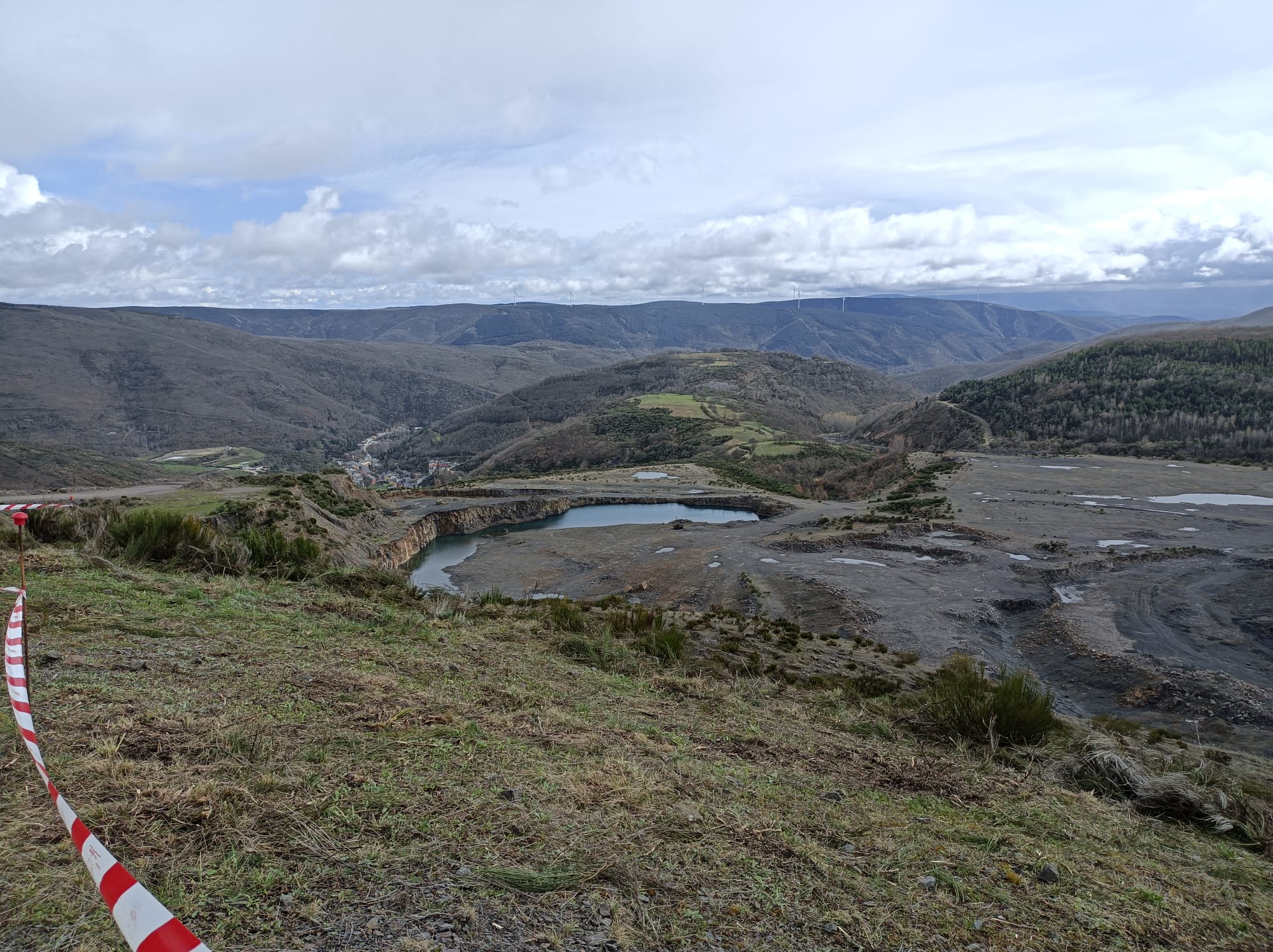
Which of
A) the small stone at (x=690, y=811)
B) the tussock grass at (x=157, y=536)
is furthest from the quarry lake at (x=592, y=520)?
the small stone at (x=690, y=811)

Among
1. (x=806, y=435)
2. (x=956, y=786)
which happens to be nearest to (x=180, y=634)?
(x=956, y=786)

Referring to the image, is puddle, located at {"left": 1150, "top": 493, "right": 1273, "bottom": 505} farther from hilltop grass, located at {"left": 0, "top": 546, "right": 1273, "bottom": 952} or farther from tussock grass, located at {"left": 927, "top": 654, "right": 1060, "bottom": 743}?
hilltop grass, located at {"left": 0, "top": 546, "right": 1273, "bottom": 952}

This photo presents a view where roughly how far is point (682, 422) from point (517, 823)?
10091cm

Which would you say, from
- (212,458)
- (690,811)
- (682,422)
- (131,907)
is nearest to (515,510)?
(690,811)

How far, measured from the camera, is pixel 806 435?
111312 mm

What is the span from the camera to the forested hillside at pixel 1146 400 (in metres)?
69.1

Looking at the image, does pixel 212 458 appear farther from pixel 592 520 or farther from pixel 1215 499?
pixel 1215 499

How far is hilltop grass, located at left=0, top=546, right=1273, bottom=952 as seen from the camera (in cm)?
317

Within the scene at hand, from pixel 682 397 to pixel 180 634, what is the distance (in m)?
127

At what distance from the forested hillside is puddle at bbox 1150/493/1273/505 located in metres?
26.1

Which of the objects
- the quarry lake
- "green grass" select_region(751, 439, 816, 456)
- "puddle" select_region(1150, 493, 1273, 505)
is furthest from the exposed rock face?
"green grass" select_region(751, 439, 816, 456)

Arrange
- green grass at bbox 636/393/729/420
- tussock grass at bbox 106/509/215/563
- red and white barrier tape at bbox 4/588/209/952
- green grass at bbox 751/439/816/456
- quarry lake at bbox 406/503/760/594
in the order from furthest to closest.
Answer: green grass at bbox 636/393/729/420
green grass at bbox 751/439/816/456
quarry lake at bbox 406/503/760/594
tussock grass at bbox 106/509/215/563
red and white barrier tape at bbox 4/588/209/952

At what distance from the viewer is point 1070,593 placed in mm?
23484

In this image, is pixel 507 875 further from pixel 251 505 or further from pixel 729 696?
pixel 251 505
